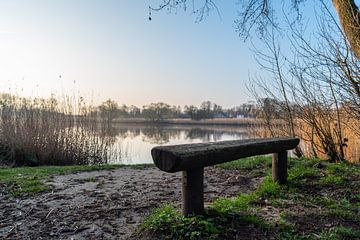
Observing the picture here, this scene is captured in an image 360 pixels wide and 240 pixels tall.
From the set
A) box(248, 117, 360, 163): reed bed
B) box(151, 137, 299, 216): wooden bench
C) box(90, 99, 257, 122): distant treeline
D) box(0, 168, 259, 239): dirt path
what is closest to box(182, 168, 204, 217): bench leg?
box(151, 137, 299, 216): wooden bench

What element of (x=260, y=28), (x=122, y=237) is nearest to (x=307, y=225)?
(x=122, y=237)

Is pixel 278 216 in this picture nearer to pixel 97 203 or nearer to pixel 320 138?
pixel 97 203

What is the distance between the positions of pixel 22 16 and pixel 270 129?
23.0 ft

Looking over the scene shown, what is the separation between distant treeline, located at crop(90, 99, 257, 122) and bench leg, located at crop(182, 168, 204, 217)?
5.37 metres

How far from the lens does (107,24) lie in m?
9.30

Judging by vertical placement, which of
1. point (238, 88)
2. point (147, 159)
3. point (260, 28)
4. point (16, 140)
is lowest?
point (147, 159)

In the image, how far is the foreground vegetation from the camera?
207cm

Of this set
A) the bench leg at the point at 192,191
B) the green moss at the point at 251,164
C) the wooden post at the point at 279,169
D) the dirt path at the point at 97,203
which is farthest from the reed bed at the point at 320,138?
the bench leg at the point at 192,191

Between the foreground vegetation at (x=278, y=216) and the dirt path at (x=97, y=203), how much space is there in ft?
1.26

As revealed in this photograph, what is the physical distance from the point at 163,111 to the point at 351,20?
23.5 m

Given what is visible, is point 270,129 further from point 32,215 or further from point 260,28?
point 32,215

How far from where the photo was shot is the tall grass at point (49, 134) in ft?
21.8

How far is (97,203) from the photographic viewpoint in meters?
3.13

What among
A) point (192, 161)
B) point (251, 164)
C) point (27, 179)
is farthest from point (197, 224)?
point (27, 179)
